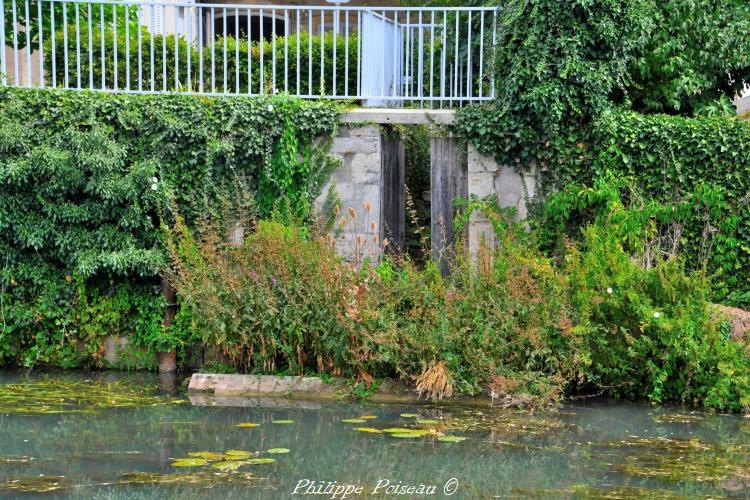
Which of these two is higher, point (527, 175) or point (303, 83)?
point (303, 83)

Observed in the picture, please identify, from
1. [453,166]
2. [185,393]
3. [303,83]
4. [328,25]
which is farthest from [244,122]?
[328,25]

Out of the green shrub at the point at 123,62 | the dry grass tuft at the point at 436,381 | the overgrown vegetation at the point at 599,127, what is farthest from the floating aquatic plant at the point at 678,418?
the green shrub at the point at 123,62

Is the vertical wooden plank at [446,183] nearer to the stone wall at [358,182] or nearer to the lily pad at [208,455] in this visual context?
the stone wall at [358,182]

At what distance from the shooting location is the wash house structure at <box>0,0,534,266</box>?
34.9 feet

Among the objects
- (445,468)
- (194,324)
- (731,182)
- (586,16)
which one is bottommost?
(445,468)

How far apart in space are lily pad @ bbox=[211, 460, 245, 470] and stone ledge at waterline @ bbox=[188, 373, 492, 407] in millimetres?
2311

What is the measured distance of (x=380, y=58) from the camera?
10938mm

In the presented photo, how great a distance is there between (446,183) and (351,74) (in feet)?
5.80

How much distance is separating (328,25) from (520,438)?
12807 mm

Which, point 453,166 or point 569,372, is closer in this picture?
point 569,372

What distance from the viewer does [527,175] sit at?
34.8 ft

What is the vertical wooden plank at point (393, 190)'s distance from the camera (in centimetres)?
1104

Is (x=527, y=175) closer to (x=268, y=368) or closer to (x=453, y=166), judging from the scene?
(x=453, y=166)

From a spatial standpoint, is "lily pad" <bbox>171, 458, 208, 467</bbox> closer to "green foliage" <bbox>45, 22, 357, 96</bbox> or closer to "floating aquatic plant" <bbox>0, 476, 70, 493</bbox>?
"floating aquatic plant" <bbox>0, 476, 70, 493</bbox>
